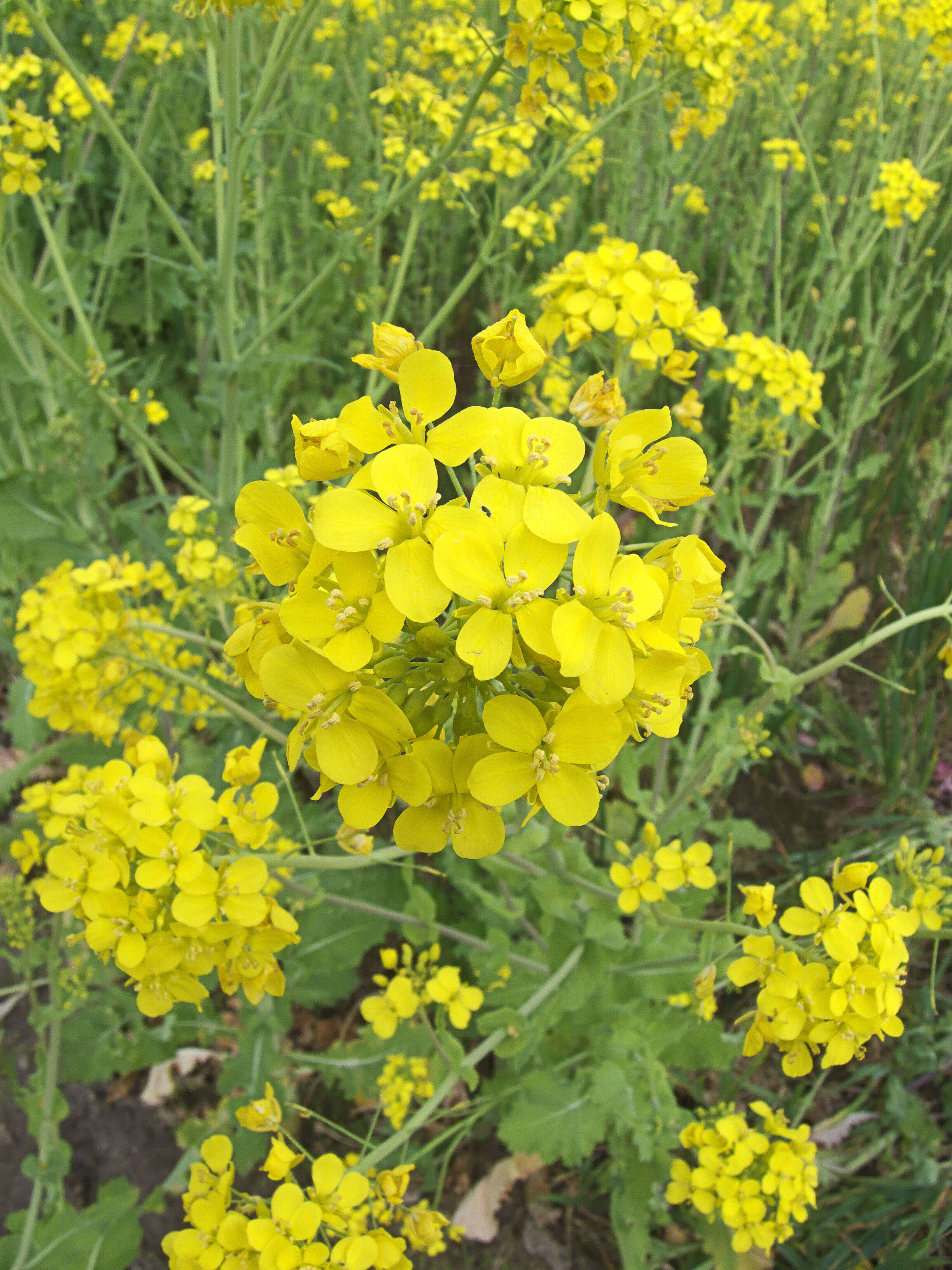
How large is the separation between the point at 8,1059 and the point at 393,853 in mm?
1929

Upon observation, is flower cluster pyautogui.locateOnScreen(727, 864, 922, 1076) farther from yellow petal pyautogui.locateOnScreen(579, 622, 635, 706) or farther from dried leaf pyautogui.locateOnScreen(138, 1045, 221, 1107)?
dried leaf pyautogui.locateOnScreen(138, 1045, 221, 1107)

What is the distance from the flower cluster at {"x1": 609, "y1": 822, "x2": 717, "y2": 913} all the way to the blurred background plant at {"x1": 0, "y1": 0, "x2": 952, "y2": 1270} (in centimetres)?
13

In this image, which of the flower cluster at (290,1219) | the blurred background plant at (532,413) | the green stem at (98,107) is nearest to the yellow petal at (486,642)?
the blurred background plant at (532,413)

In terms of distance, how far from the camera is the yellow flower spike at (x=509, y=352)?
1.11 meters

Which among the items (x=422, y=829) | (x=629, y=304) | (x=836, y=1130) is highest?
(x=629, y=304)

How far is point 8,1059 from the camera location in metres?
2.56

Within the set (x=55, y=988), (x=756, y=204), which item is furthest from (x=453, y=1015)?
(x=756, y=204)

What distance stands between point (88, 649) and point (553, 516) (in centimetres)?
145

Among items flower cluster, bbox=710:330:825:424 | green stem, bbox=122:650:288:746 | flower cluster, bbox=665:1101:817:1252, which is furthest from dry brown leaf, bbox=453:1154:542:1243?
flower cluster, bbox=710:330:825:424

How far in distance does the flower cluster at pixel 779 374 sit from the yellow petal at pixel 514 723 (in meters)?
2.03

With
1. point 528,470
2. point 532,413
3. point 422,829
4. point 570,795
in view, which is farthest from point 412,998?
point 532,413

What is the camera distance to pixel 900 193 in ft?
10.5

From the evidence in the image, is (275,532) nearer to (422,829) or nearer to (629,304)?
(422,829)

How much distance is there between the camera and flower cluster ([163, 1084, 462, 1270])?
1.33m
